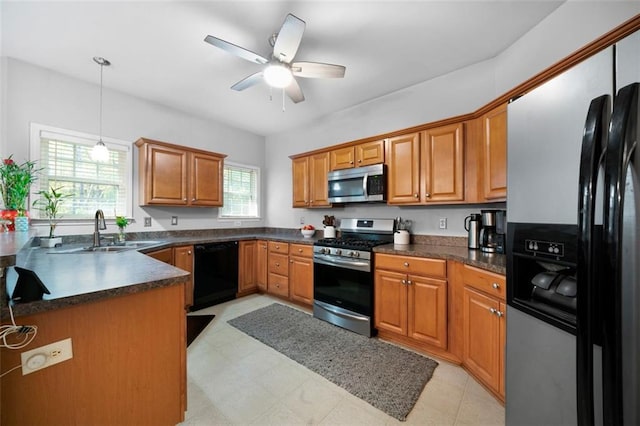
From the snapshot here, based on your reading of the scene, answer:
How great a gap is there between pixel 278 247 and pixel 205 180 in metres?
1.48

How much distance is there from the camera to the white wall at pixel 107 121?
8.07 feet

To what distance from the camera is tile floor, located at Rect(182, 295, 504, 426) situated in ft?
4.95

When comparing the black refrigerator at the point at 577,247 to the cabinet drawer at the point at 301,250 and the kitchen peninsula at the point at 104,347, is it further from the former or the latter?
the cabinet drawer at the point at 301,250

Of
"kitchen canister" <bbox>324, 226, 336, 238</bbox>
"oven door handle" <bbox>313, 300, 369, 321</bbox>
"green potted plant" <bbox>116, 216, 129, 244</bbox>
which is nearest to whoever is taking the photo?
"oven door handle" <bbox>313, 300, 369, 321</bbox>

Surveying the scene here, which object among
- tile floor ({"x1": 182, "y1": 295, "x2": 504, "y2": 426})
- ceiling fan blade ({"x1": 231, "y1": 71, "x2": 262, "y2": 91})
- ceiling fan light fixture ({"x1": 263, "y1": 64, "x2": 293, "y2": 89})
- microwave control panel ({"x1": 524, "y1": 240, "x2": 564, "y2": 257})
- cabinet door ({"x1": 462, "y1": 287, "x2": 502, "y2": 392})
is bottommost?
tile floor ({"x1": 182, "y1": 295, "x2": 504, "y2": 426})

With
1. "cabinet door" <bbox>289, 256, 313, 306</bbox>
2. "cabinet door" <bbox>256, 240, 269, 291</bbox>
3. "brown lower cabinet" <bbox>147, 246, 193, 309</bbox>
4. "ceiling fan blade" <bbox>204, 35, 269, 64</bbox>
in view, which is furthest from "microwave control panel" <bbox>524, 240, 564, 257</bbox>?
"cabinet door" <bbox>256, 240, 269, 291</bbox>

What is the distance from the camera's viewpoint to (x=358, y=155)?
10.2 feet

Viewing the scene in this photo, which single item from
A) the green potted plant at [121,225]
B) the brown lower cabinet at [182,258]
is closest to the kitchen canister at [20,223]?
the green potted plant at [121,225]

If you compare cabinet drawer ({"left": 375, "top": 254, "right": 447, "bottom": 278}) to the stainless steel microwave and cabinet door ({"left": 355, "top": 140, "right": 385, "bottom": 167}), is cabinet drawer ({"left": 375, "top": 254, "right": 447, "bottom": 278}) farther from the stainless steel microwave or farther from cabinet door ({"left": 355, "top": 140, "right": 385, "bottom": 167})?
cabinet door ({"left": 355, "top": 140, "right": 385, "bottom": 167})

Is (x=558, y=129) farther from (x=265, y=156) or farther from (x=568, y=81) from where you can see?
(x=265, y=156)

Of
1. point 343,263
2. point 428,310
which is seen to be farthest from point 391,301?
point 343,263

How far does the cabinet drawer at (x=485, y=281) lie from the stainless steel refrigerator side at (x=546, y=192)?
40 cm

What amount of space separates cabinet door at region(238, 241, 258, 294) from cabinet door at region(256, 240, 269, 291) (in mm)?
60

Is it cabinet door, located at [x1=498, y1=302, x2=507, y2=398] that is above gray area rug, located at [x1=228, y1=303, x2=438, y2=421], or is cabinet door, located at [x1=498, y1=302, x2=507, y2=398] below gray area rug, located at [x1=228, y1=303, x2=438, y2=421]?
above
